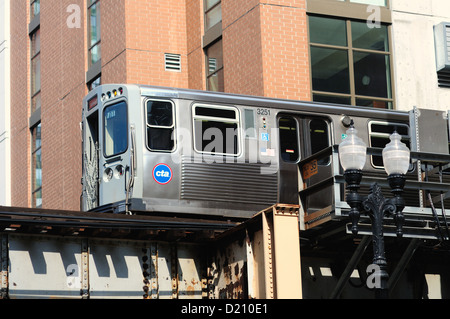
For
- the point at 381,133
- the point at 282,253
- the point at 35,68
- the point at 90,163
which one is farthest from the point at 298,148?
the point at 35,68

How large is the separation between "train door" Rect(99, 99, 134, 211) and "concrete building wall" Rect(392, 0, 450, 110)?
327 inches

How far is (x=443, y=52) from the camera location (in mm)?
23984

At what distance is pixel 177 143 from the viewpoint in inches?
680

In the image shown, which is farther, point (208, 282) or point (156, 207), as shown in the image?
point (156, 207)

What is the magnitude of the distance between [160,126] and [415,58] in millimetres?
9044

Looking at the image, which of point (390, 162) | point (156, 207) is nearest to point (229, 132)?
point (156, 207)

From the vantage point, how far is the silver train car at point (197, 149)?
1705 centimetres

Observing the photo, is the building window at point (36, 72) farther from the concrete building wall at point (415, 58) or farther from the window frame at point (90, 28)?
the concrete building wall at point (415, 58)

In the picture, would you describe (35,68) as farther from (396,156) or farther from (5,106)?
(396,156)

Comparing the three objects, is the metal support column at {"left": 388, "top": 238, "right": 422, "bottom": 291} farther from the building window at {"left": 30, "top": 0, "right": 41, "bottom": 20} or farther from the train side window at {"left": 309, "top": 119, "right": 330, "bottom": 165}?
the building window at {"left": 30, "top": 0, "right": 41, "bottom": 20}

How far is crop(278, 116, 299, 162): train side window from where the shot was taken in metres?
18.3

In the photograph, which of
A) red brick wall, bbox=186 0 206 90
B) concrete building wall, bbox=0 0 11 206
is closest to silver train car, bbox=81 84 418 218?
red brick wall, bbox=186 0 206 90

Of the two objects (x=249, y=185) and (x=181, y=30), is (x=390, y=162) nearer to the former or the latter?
(x=249, y=185)

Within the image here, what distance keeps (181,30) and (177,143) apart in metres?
9.09
